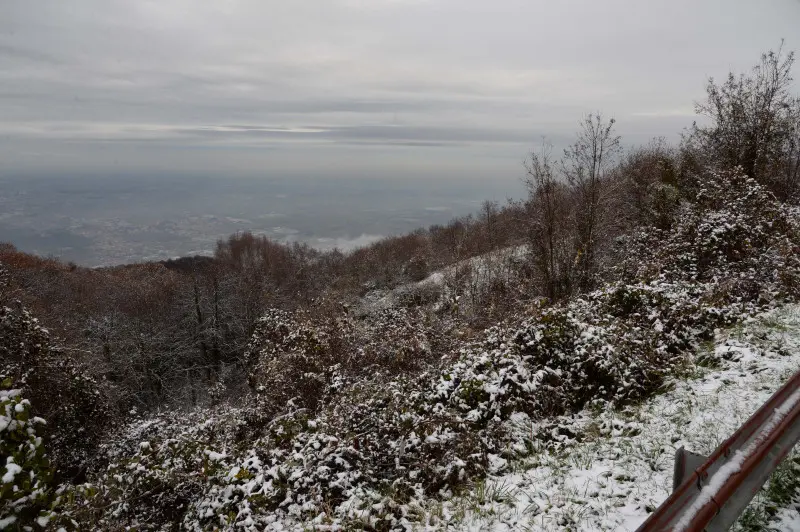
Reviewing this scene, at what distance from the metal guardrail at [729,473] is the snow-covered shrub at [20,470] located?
4.08 meters

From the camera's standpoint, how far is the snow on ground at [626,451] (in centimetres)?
374

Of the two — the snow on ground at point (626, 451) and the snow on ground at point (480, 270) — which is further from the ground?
the snow on ground at point (626, 451)

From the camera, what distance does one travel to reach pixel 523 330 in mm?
7914

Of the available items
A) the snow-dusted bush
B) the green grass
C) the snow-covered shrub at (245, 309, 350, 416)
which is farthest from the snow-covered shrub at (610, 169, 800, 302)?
the snow-dusted bush

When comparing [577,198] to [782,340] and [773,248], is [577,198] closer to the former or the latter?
[773,248]

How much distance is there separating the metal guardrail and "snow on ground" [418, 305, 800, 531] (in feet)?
4.15

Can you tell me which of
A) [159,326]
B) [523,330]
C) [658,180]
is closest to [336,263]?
[159,326]

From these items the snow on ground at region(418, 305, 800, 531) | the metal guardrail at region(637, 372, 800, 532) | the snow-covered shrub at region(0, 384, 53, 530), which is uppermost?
the metal guardrail at region(637, 372, 800, 532)

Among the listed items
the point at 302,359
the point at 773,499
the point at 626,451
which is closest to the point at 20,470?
the point at 773,499

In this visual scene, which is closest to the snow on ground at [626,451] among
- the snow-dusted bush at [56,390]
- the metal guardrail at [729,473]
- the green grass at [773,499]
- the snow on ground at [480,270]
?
the green grass at [773,499]

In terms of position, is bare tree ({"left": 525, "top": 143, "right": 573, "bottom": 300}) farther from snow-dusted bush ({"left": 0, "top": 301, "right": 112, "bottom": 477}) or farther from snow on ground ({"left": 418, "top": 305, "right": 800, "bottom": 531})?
snow-dusted bush ({"left": 0, "top": 301, "right": 112, "bottom": 477})

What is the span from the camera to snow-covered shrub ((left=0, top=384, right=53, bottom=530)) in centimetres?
305

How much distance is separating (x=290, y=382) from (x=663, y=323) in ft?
28.9

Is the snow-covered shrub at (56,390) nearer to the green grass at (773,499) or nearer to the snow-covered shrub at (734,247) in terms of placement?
the green grass at (773,499)
